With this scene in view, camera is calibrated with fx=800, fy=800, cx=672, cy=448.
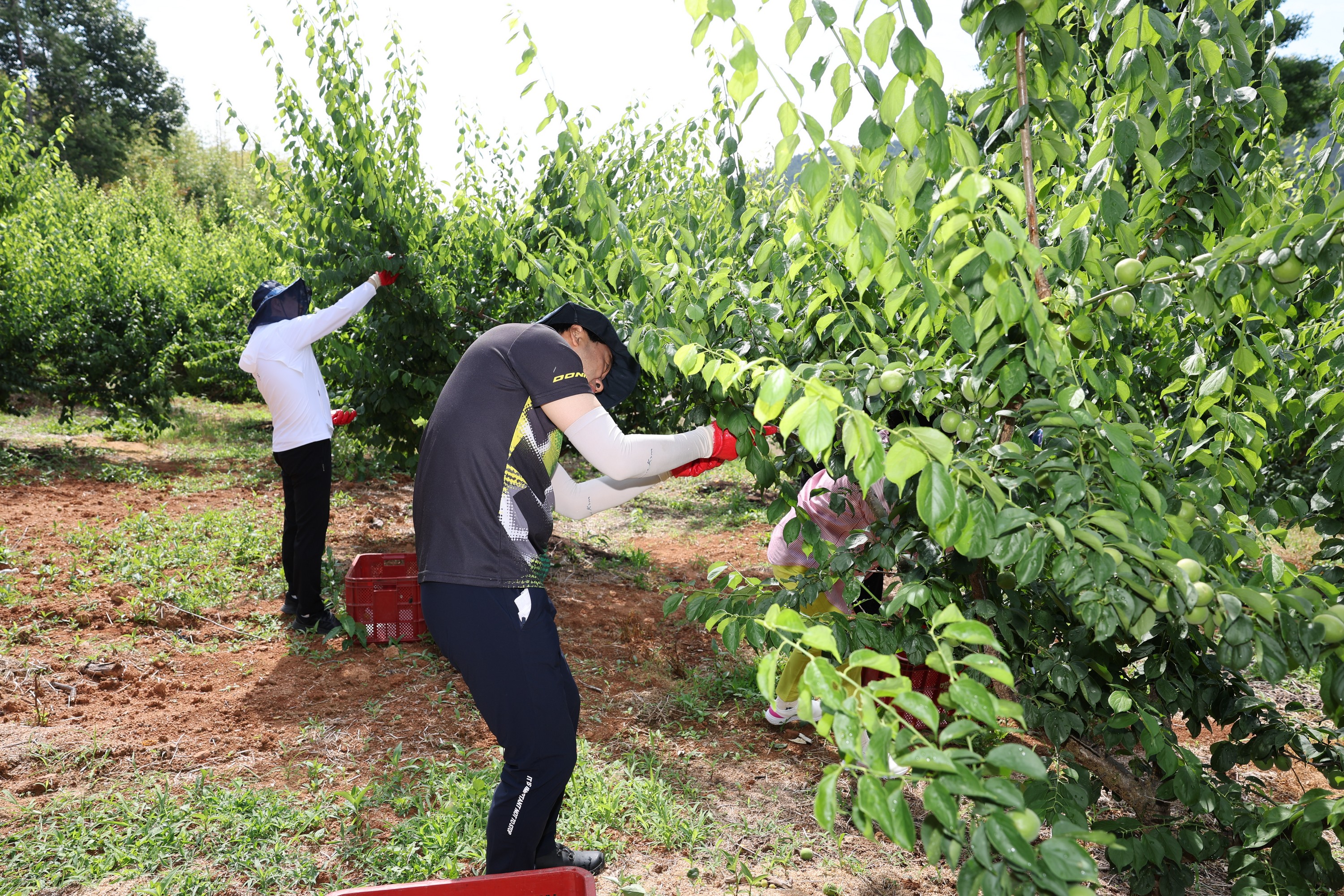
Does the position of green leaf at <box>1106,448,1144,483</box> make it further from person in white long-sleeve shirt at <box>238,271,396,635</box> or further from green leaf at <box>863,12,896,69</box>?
person in white long-sleeve shirt at <box>238,271,396,635</box>

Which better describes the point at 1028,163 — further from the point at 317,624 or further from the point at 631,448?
the point at 317,624

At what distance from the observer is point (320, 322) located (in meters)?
4.40

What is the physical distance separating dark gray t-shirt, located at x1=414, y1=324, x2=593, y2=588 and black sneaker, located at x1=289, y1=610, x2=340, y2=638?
2.76 m

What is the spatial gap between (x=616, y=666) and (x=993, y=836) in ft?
11.9

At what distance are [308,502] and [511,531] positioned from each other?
2.80m

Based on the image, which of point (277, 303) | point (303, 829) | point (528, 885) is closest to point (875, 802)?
point (528, 885)

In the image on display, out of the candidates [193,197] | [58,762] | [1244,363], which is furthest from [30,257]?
[193,197]

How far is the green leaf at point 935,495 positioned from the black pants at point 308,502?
402 centimetres

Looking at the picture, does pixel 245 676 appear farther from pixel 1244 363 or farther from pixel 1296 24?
pixel 1296 24

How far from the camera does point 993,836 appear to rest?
2.91ft

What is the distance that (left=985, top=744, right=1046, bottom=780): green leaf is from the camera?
0.88 meters

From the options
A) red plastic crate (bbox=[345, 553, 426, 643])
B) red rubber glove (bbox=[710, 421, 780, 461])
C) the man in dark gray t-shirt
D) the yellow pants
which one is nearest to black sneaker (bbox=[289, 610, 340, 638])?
red plastic crate (bbox=[345, 553, 426, 643])

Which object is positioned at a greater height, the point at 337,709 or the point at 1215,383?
the point at 1215,383

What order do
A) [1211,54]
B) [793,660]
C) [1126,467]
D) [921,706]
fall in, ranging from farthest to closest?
[793,660] < [1211,54] < [1126,467] < [921,706]
